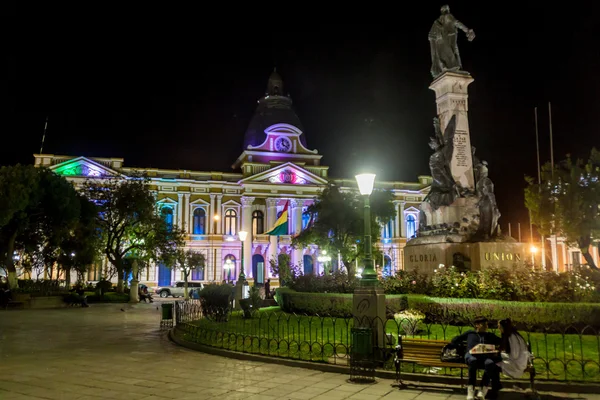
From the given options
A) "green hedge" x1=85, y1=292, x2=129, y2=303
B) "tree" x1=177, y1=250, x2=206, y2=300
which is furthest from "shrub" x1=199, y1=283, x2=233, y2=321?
"tree" x1=177, y1=250, x2=206, y2=300

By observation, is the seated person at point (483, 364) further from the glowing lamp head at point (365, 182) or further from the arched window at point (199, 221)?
the arched window at point (199, 221)

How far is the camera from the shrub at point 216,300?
53.1 ft

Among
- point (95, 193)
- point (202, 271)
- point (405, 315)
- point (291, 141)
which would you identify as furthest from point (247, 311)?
point (291, 141)

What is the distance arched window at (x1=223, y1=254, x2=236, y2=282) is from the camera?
177 ft

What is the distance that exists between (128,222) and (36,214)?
6507mm

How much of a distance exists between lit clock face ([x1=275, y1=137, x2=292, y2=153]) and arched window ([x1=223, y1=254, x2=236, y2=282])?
13343 mm

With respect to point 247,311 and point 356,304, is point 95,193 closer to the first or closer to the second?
point 247,311

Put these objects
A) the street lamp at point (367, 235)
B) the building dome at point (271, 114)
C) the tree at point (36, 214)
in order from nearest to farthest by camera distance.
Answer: the street lamp at point (367, 235) → the tree at point (36, 214) → the building dome at point (271, 114)

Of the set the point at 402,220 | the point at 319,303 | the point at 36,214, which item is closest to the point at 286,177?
the point at 402,220

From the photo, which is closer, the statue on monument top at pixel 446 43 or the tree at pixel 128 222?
the statue on monument top at pixel 446 43

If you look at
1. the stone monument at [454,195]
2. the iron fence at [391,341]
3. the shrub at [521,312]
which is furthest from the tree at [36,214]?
the shrub at [521,312]

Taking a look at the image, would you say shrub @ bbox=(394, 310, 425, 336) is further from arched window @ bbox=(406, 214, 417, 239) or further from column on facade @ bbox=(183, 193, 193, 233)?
arched window @ bbox=(406, 214, 417, 239)

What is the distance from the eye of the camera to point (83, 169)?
50125 millimetres

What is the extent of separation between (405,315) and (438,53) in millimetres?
9016
